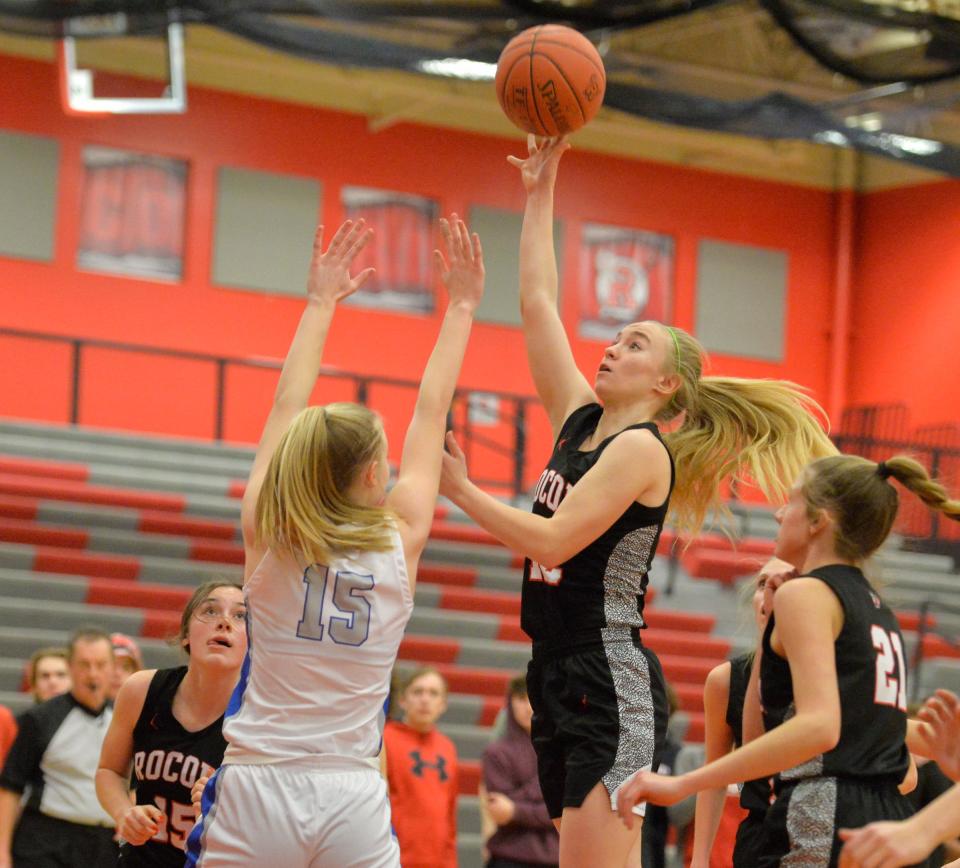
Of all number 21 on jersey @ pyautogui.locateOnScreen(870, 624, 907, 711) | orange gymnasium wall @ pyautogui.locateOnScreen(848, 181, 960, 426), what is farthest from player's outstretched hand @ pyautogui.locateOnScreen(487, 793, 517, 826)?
orange gymnasium wall @ pyautogui.locateOnScreen(848, 181, 960, 426)

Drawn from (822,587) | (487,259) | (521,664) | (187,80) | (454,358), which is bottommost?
(521,664)

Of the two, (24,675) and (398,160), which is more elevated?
(398,160)

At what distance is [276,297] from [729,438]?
35.4ft

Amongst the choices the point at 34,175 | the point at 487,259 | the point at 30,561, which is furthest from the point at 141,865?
the point at 487,259

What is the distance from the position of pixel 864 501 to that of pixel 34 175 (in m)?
11.7

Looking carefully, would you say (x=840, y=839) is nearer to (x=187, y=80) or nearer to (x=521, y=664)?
(x=521, y=664)

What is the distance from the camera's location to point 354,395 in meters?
14.8

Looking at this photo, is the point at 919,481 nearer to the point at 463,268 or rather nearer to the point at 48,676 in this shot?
the point at 463,268

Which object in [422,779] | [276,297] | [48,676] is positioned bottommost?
[422,779]

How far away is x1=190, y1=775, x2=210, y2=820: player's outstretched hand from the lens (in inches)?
134

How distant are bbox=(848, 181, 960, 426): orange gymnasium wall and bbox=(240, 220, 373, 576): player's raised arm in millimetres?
12866

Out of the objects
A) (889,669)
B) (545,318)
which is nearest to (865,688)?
(889,669)

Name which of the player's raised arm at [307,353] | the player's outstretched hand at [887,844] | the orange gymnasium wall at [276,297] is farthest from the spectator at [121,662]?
the orange gymnasium wall at [276,297]

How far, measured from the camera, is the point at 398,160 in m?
15.0
